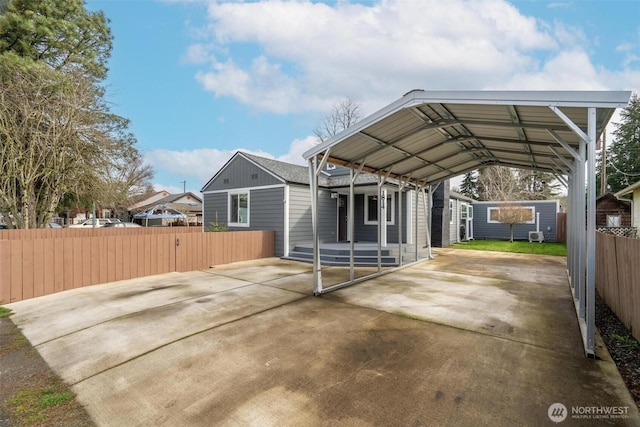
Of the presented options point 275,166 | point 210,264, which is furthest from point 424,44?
point 210,264

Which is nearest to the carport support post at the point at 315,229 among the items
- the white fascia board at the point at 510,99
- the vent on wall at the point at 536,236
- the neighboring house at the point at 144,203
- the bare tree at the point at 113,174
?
the white fascia board at the point at 510,99

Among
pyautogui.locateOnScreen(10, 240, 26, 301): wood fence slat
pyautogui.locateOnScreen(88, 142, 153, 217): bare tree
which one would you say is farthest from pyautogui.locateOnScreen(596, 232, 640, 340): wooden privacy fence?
pyautogui.locateOnScreen(88, 142, 153, 217): bare tree

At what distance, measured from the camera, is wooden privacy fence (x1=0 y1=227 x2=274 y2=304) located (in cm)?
548

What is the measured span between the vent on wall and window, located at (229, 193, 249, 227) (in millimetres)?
15467

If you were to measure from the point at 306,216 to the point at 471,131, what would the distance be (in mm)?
6614

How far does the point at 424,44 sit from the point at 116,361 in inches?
435

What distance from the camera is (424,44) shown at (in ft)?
32.1

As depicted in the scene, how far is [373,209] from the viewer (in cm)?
1202

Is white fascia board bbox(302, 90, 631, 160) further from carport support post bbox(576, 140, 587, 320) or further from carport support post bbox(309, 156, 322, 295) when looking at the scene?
carport support post bbox(309, 156, 322, 295)

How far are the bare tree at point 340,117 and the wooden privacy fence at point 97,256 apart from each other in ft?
50.6

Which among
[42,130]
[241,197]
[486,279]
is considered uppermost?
[42,130]

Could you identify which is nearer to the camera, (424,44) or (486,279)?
(486,279)

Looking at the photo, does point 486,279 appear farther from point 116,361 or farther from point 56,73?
point 56,73

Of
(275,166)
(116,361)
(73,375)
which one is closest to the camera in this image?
(73,375)
